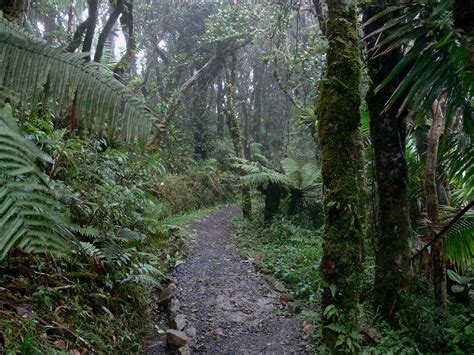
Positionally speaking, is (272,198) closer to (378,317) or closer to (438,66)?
(378,317)

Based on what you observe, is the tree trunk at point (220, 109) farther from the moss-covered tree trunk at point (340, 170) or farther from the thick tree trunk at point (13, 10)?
the thick tree trunk at point (13, 10)

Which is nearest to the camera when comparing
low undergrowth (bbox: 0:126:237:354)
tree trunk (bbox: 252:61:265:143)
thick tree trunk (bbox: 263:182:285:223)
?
low undergrowth (bbox: 0:126:237:354)

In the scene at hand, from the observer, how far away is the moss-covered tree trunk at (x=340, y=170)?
11.3 ft

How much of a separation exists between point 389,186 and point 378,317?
1.44 metres

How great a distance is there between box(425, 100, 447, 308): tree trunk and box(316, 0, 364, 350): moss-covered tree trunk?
1318mm

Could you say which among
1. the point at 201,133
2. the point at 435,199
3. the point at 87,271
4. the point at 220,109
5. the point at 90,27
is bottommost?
the point at 87,271

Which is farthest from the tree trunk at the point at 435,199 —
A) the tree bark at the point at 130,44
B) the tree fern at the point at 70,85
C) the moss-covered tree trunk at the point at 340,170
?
the tree bark at the point at 130,44

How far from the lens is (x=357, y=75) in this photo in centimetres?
360

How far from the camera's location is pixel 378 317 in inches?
169

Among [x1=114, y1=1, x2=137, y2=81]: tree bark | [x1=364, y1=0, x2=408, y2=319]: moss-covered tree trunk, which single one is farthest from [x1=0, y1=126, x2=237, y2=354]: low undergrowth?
[x1=114, y1=1, x2=137, y2=81]: tree bark

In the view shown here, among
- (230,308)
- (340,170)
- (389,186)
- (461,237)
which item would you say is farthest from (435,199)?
(230,308)

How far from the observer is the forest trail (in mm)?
4109

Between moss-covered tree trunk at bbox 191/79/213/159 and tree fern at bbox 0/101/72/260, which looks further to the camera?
moss-covered tree trunk at bbox 191/79/213/159

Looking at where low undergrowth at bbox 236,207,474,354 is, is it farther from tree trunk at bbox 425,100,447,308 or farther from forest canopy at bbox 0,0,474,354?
tree trunk at bbox 425,100,447,308
